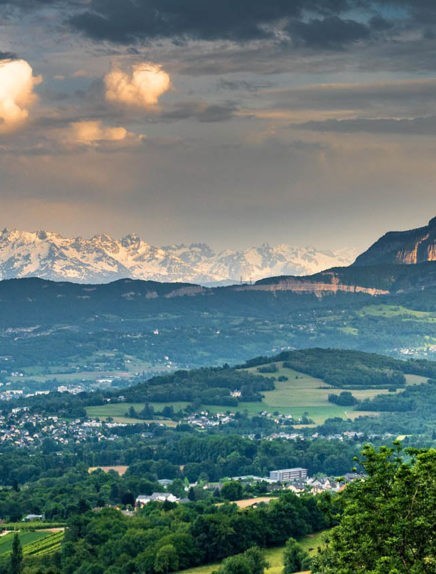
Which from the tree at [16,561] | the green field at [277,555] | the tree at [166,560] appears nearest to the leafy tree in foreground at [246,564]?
the green field at [277,555]

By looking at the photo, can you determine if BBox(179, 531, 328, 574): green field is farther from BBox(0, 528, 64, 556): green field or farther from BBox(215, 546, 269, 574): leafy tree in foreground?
BBox(0, 528, 64, 556): green field

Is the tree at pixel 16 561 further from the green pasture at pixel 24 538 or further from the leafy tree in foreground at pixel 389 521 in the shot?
the leafy tree in foreground at pixel 389 521

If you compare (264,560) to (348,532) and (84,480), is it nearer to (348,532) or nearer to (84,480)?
(348,532)

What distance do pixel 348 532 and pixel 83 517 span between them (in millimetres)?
78191

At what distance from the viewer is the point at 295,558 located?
93.3m

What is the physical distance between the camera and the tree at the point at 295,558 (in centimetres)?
9031

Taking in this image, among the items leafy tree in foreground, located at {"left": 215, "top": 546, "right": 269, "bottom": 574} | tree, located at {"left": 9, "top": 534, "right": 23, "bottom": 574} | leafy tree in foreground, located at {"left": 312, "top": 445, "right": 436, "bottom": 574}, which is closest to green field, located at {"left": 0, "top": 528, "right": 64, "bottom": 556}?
tree, located at {"left": 9, "top": 534, "right": 23, "bottom": 574}

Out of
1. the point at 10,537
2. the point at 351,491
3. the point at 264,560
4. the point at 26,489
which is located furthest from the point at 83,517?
the point at 351,491

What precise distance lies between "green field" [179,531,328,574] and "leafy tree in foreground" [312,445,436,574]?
155 ft

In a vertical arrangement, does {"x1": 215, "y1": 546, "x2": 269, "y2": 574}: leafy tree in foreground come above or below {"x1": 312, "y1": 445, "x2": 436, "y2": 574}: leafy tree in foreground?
below

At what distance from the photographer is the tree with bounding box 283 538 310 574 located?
9031cm

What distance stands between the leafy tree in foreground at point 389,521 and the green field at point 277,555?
4726 cm

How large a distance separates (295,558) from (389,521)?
4844cm

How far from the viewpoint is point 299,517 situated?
359ft
